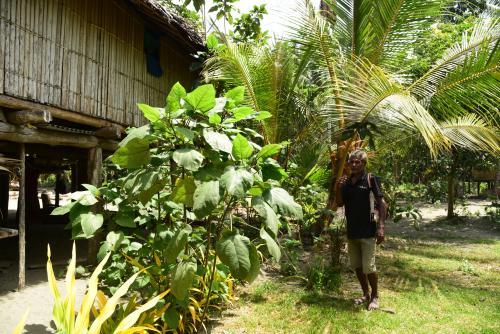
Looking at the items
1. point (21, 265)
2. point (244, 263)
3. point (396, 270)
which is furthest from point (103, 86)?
point (396, 270)

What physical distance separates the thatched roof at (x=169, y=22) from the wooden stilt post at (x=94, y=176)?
7.21 feet

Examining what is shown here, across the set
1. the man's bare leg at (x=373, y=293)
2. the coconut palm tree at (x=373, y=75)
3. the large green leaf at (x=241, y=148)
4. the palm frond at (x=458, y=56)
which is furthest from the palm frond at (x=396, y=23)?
the large green leaf at (x=241, y=148)

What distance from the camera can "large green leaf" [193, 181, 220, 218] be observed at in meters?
2.23

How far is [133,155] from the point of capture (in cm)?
254

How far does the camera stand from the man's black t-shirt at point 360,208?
3.85 m

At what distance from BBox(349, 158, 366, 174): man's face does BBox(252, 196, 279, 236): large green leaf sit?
169 centimetres

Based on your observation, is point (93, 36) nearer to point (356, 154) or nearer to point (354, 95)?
point (354, 95)

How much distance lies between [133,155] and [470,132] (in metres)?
4.43

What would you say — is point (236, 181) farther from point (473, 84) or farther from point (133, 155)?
point (473, 84)

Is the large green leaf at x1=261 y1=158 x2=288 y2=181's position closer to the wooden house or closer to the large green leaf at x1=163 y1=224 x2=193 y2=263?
the large green leaf at x1=163 y1=224 x2=193 y2=263

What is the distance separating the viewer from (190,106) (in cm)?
251

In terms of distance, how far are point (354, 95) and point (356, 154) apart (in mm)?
881

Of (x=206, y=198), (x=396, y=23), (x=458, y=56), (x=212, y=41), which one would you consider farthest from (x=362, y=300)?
(x=212, y=41)

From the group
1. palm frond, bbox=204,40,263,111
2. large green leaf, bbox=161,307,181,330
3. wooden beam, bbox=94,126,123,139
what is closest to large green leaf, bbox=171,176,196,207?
large green leaf, bbox=161,307,181,330
